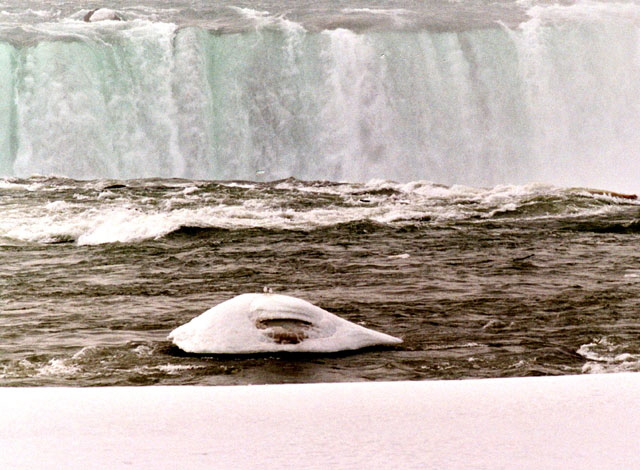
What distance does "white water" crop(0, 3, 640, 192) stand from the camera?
28.8ft

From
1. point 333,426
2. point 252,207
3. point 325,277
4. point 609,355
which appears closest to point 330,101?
point 252,207

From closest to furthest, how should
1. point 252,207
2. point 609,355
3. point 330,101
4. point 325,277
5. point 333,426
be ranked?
1. point 333,426
2. point 609,355
3. point 325,277
4. point 252,207
5. point 330,101

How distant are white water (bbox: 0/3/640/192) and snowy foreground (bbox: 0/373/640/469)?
747 centimetres

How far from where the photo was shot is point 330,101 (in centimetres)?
938

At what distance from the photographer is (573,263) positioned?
4.30m

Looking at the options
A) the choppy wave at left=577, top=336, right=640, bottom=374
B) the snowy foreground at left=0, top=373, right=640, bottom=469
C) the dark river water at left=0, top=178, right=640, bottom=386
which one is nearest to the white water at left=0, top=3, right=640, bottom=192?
the dark river water at left=0, top=178, right=640, bottom=386

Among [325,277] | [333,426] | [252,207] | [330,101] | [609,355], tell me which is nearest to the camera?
[333,426]

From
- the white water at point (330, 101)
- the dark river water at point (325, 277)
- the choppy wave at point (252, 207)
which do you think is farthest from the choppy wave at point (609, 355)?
the white water at point (330, 101)

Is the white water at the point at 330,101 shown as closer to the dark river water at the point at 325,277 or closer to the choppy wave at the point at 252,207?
the choppy wave at the point at 252,207

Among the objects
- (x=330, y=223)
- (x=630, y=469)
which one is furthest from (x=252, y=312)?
(x=330, y=223)

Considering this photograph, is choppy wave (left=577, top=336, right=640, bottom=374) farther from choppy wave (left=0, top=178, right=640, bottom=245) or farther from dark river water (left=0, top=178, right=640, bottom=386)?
choppy wave (left=0, top=178, right=640, bottom=245)

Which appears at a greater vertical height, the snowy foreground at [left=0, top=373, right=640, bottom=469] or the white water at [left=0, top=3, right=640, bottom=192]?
the white water at [left=0, top=3, right=640, bottom=192]

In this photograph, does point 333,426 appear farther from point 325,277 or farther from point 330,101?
point 330,101

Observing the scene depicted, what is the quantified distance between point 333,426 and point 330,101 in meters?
8.26
